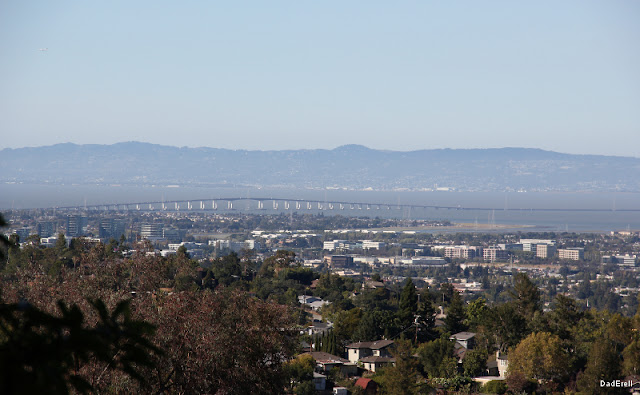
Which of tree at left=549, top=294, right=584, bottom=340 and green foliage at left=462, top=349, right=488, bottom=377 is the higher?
tree at left=549, top=294, right=584, bottom=340

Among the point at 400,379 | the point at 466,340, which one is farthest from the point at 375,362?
the point at 400,379

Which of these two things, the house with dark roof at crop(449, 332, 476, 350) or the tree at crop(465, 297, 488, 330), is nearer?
the house with dark roof at crop(449, 332, 476, 350)

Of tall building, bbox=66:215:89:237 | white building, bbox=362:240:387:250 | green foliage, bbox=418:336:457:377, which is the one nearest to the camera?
green foliage, bbox=418:336:457:377

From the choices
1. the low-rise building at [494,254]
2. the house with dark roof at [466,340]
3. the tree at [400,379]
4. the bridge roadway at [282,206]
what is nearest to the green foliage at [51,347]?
the tree at [400,379]

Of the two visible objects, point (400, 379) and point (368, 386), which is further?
point (368, 386)

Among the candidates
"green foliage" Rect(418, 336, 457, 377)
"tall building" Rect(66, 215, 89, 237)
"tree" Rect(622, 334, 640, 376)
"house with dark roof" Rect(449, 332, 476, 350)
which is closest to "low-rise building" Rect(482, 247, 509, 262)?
"tall building" Rect(66, 215, 89, 237)

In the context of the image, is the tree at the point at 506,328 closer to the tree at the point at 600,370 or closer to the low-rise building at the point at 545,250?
the tree at the point at 600,370

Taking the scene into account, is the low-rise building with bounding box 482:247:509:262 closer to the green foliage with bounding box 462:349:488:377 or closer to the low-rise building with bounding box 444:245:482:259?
the low-rise building with bounding box 444:245:482:259

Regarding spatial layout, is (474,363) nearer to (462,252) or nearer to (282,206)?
(462,252)

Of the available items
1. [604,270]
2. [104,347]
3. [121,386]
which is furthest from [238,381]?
[604,270]

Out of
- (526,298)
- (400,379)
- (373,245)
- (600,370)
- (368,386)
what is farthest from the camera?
(373,245)
